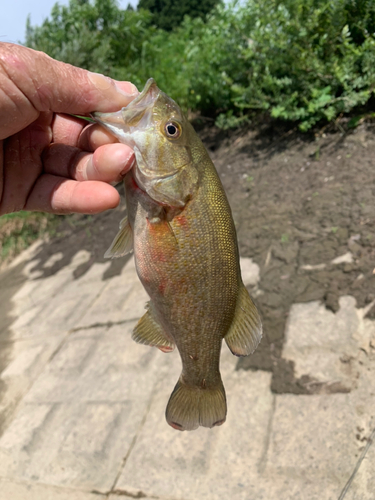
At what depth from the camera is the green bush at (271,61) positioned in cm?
488

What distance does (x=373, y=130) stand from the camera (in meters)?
4.86

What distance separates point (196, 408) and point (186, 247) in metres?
0.74

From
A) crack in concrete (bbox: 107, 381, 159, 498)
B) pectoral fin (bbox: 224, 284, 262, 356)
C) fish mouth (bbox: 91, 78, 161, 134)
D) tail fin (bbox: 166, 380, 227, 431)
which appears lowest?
crack in concrete (bbox: 107, 381, 159, 498)

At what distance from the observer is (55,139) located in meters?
2.35

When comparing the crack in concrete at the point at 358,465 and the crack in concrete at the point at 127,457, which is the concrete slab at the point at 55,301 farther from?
the crack in concrete at the point at 358,465

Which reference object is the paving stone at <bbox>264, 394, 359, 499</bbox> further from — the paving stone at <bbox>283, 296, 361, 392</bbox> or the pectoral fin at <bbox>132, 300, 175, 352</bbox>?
the pectoral fin at <bbox>132, 300, 175, 352</bbox>

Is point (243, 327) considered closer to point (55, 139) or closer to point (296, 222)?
point (55, 139)

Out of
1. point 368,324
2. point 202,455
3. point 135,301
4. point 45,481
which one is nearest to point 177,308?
point 202,455

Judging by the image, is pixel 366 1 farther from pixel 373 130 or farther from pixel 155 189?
pixel 155 189

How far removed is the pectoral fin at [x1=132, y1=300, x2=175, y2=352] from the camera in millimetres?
1903

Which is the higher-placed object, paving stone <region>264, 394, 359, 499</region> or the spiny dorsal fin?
the spiny dorsal fin

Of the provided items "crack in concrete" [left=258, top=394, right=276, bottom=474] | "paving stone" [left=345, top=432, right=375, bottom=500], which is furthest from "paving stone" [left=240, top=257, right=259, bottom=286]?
"paving stone" [left=345, top=432, right=375, bottom=500]

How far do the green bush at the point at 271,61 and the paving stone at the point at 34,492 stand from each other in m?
4.80

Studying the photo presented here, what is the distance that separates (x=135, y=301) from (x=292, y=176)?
2.60 meters
